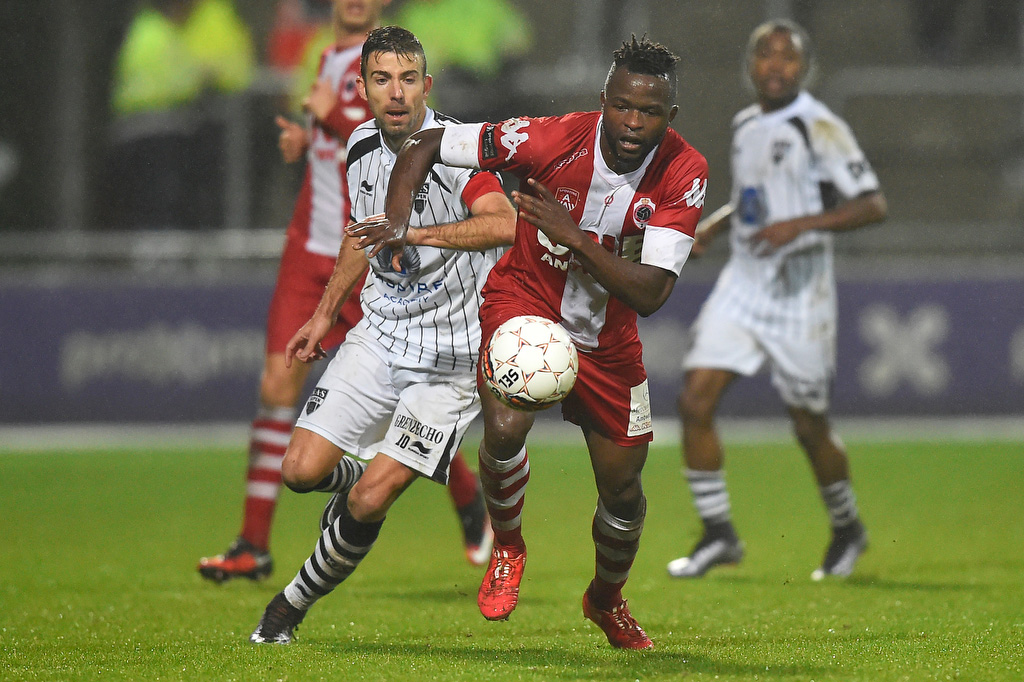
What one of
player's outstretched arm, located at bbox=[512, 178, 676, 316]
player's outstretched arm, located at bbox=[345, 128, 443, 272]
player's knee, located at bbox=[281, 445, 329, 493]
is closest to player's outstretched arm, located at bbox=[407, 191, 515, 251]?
player's outstretched arm, located at bbox=[345, 128, 443, 272]

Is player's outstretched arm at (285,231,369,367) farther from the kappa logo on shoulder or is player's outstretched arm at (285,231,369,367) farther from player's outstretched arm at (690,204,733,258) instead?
player's outstretched arm at (690,204,733,258)

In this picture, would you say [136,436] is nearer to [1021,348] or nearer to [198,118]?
[198,118]

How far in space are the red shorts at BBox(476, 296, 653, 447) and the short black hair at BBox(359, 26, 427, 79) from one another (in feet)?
3.22

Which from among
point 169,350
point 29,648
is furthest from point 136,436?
point 29,648

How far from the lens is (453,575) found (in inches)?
269

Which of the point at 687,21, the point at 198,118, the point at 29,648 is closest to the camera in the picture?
the point at 29,648

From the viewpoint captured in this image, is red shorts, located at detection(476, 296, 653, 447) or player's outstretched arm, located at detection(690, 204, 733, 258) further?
player's outstretched arm, located at detection(690, 204, 733, 258)

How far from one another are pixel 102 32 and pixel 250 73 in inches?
57.8

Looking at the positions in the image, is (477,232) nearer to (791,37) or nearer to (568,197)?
(568,197)

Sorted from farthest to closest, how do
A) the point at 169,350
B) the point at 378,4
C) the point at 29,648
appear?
the point at 169,350
the point at 378,4
the point at 29,648

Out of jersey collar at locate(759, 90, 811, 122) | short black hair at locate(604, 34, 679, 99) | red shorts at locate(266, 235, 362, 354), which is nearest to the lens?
short black hair at locate(604, 34, 679, 99)

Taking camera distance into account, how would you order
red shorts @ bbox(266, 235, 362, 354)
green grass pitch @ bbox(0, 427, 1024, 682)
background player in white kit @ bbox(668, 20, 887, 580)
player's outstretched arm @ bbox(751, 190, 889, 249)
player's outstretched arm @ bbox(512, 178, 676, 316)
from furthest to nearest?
background player in white kit @ bbox(668, 20, 887, 580), player's outstretched arm @ bbox(751, 190, 889, 249), red shorts @ bbox(266, 235, 362, 354), green grass pitch @ bbox(0, 427, 1024, 682), player's outstretched arm @ bbox(512, 178, 676, 316)

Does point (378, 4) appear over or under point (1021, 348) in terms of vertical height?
over

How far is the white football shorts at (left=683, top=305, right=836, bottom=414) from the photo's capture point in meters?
6.91
